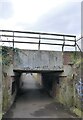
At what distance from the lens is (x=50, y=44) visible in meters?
13.1

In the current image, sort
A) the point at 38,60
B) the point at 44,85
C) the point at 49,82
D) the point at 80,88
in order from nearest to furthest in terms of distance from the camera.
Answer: the point at 80,88
the point at 38,60
the point at 49,82
the point at 44,85

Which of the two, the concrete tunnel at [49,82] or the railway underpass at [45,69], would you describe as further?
the concrete tunnel at [49,82]

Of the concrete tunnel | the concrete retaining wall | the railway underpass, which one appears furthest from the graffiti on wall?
the concrete tunnel

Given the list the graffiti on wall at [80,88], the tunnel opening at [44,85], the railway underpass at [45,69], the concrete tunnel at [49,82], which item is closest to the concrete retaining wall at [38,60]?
the railway underpass at [45,69]

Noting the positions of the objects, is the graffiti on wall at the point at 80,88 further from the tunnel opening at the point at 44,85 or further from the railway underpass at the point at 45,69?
the tunnel opening at the point at 44,85

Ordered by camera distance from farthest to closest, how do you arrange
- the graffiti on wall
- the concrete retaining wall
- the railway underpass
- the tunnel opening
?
1. the tunnel opening
2. the concrete retaining wall
3. the railway underpass
4. the graffiti on wall

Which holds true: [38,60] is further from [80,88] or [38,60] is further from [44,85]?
[44,85]

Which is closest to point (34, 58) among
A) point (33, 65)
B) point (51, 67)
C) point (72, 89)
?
point (33, 65)

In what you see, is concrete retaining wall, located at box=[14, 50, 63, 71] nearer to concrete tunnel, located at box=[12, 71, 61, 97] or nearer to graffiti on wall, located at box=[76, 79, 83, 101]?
concrete tunnel, located at box=[12, 71, 61, 97]

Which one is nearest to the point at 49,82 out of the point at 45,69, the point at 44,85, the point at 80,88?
the point at 44,85

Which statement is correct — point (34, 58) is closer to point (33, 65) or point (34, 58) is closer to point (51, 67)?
point (33, 65)

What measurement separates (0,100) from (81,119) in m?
3.90

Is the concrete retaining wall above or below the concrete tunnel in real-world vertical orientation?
above

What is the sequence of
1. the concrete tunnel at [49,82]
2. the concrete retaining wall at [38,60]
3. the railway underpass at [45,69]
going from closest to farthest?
the railway underpass at [45,69] → the concrete retaining wall at [38,60] → the concrete tunnel at [49,82]
